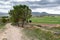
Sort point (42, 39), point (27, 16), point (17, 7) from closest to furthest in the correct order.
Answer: point (42, 39) < point (27, 16) < point (17, 7)

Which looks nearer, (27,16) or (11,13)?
(27,16)

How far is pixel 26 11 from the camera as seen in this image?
92.3 metres

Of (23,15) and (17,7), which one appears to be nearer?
(23,15)

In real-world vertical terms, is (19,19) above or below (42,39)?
below

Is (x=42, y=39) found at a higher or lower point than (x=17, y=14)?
higher

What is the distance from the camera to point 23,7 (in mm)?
97750

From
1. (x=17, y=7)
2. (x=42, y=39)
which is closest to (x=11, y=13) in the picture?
(x=17, y=7)

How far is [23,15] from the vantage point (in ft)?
300

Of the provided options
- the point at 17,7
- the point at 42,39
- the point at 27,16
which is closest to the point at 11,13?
the point at 17,7

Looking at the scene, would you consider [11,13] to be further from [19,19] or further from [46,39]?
[46,39]

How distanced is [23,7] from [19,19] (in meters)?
6.49

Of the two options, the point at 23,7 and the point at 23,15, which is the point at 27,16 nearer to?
the point at 23,15

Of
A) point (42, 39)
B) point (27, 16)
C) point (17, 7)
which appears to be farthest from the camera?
point (17, 7)

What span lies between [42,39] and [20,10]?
67357mm
